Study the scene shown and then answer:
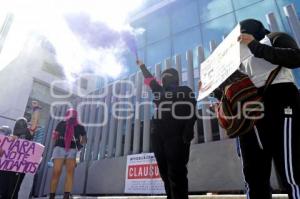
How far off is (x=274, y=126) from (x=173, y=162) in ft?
3.21

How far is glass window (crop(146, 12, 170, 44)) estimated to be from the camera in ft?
41.3

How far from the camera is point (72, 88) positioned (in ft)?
31.1

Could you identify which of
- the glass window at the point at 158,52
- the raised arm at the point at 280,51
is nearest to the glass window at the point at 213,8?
the glass window at the point at 158,52

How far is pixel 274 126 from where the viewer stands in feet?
4.72

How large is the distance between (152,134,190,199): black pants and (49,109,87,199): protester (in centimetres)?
214

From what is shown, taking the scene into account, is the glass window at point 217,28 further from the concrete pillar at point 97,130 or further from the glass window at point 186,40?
the concrete pillar at point 97,130

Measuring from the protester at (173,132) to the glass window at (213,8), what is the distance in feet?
31.0

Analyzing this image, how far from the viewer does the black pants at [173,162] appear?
2070 mm

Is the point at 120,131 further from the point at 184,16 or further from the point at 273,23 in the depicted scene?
the point at 184,16

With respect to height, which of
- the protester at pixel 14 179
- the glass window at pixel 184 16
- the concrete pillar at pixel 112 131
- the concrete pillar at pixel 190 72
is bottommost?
the protester at pixel 14 179

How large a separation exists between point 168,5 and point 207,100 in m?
10.3

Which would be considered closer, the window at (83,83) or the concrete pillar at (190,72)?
the concrete pillar at (190,72)

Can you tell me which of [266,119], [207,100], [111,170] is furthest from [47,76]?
[266,119]

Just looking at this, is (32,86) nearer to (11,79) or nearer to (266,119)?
(11,79)
